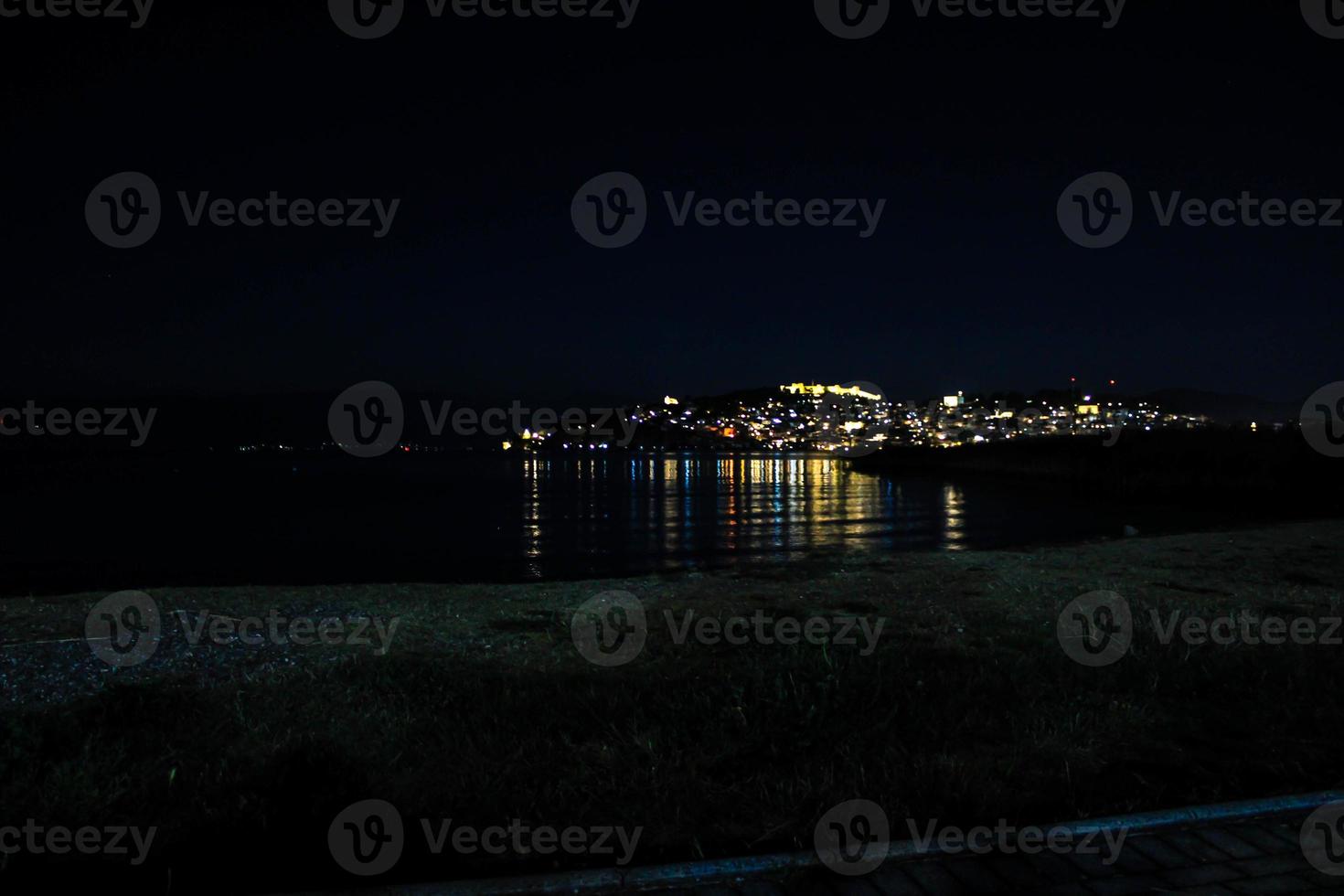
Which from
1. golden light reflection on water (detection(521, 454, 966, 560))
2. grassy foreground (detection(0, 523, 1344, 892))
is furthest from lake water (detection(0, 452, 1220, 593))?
grassy foreground (detection(0, 523, 1344, 892))

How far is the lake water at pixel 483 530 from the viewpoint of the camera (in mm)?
26328

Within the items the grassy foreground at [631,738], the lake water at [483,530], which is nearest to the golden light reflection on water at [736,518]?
the lake water at [483,530]

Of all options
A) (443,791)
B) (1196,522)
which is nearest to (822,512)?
(1196,522)

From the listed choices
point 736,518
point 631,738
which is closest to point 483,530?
point 736,518

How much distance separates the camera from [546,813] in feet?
17.4

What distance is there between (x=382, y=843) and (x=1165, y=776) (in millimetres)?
5171

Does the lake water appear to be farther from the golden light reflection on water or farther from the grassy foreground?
the grassy foreground

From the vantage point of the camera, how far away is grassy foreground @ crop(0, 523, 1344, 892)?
5.11 meters

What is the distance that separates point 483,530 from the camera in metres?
38.2

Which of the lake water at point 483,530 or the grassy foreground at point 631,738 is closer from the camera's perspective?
the grassy foreground at point 631,738

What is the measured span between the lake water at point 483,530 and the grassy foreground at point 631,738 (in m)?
15.4

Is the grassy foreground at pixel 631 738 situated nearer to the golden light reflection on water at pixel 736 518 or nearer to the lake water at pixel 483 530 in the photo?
the lake water at pixel 483 530

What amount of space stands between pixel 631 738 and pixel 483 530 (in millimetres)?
32908

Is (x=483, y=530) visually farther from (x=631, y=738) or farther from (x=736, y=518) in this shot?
(x=631, y=738)
